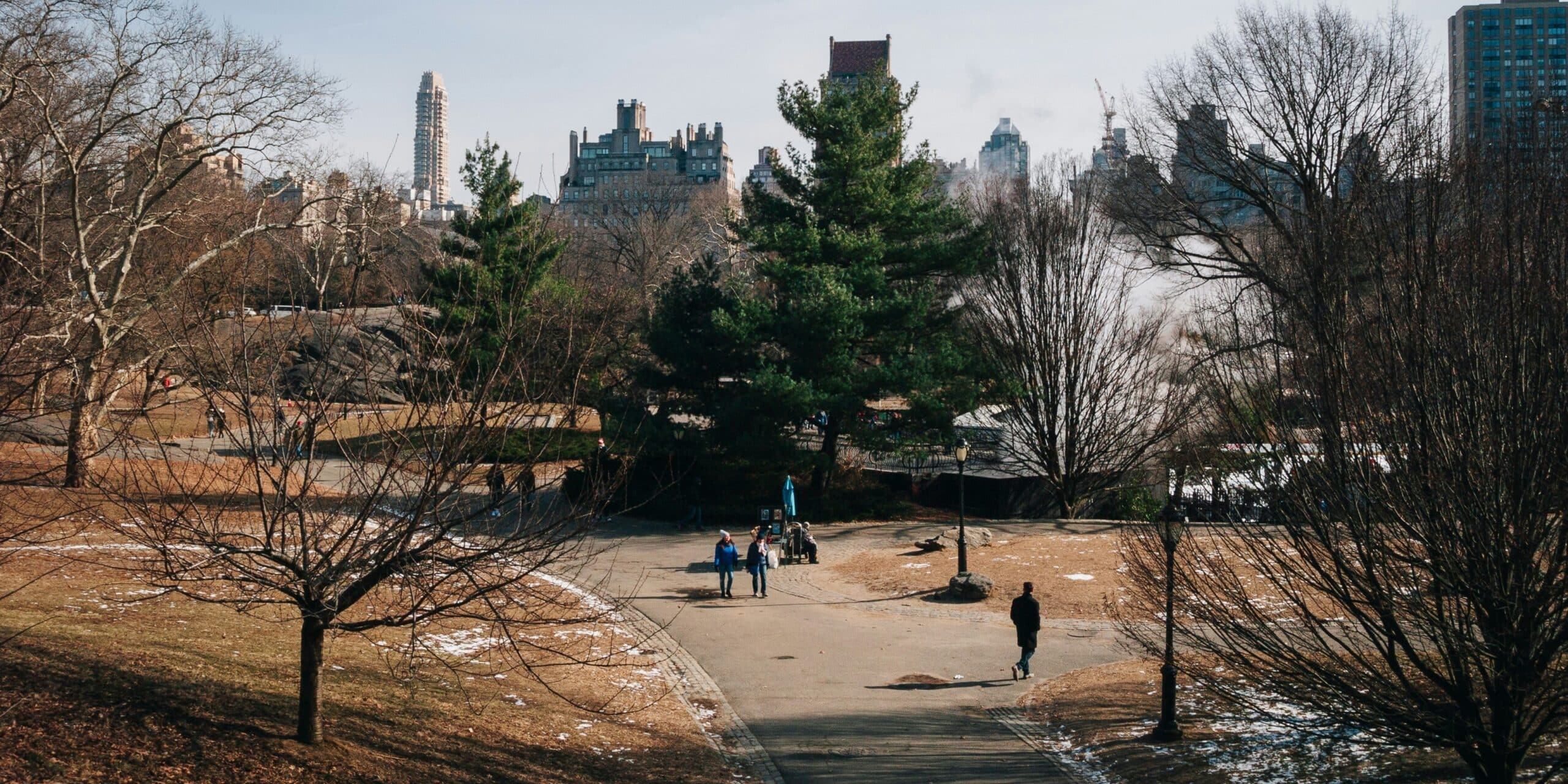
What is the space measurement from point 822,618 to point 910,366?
35.2ft

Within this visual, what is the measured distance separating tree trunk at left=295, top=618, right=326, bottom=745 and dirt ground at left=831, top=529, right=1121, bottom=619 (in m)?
13.4

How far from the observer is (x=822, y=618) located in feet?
64.7

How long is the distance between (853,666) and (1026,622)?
2.65 m

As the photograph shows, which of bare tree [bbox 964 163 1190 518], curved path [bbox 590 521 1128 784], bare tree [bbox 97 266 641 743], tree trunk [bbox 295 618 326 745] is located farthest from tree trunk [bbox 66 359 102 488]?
bare tree [bbox 964 163 1190 518]

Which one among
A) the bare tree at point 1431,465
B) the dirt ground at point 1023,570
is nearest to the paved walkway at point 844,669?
the dirt ground at point 1023,570

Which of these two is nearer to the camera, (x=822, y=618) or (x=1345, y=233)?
(x=1345, y=233)

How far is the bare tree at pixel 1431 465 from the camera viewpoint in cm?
859

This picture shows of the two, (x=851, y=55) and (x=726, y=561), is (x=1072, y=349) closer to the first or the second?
(x=726, y=561)

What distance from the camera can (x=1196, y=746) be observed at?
12797 millimetres

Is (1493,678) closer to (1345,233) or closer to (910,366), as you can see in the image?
(1345,233)

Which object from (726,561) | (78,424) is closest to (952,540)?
(726,561)

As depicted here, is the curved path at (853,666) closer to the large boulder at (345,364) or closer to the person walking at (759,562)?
the person walking at (759,562)

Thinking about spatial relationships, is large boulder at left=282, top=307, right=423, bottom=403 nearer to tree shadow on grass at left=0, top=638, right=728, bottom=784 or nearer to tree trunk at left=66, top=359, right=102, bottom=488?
tree trunk at left=66, top=359, right=102, bottom=488

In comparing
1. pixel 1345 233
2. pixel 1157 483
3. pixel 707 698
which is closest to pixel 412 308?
pixel 707 698
